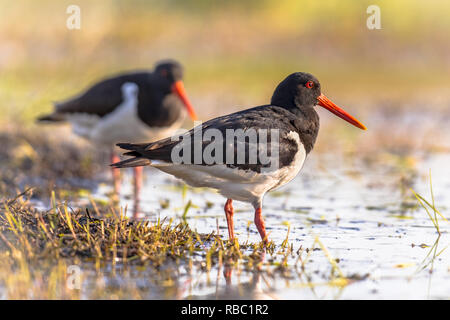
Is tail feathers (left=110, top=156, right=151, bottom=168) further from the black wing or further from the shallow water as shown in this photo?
the shallow water

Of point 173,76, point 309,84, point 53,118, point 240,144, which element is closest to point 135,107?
point 173,76

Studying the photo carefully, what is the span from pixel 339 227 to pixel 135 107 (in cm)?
311

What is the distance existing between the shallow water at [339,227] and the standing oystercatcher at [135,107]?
640mm

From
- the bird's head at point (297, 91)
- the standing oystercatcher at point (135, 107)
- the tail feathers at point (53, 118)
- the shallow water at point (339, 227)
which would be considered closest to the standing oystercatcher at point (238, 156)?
the bird's head at point (297, 91)

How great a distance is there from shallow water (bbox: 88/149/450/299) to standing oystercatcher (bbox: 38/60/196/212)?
0.64m

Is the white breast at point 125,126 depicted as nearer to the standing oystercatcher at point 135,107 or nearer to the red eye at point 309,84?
the standing oystercatcher at point 135,107

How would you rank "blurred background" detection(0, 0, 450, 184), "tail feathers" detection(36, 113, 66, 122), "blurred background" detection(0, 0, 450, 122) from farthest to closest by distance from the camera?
"blurred background" detection(0, 0, 450, 122), "blurred background" detection(0, 0, 450, 184), "tail feathers" detection(36, 113, 66, 122)

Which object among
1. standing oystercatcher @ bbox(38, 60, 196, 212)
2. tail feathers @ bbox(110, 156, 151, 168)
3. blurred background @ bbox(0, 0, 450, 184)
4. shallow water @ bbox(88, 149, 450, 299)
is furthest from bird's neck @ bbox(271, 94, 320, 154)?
blurred background @ bbox(0, 0, 450, 184)

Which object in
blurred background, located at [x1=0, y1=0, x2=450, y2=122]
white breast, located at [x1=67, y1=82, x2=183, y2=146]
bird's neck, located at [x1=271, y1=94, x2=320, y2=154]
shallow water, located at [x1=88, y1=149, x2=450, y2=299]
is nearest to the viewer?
shallow water, located at [x1=88, y1=149, x2=450, y2=299]

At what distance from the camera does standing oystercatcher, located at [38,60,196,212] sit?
790 cm

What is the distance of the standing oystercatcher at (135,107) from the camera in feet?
25.9

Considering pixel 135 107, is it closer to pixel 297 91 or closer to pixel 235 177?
pixel 297 91

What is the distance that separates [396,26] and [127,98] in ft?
40.7
